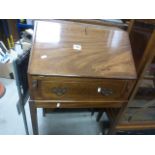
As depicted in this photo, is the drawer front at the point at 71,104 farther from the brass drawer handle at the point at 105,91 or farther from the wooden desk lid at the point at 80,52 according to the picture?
the wooden desk lid at the point at 80,52

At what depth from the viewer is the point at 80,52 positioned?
938 mm

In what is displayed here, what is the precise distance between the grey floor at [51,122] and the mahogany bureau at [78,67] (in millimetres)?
517

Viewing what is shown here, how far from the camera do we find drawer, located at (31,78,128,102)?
0.87 m

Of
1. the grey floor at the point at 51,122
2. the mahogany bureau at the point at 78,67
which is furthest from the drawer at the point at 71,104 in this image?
the grey floor at the point at 51,122

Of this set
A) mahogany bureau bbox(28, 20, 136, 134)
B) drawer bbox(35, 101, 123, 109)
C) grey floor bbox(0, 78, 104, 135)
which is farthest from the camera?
grey floor bbox(0, 78, 104, 135)

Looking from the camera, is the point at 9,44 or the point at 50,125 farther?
the point at 9,44

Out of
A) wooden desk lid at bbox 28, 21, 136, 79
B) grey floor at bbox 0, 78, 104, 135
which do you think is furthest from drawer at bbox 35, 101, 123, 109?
grey floor at bbox 0, 78, 104, 135

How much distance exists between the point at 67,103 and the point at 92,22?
Result: 1.82 ft

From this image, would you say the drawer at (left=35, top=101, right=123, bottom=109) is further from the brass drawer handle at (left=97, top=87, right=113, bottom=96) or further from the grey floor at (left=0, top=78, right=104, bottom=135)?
the grey floor at (left=0, top=78, right=104, bottom=135)

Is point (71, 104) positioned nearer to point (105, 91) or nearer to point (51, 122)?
point (105, 91)

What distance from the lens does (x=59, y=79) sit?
0.85m

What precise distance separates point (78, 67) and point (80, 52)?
0.34 feet
